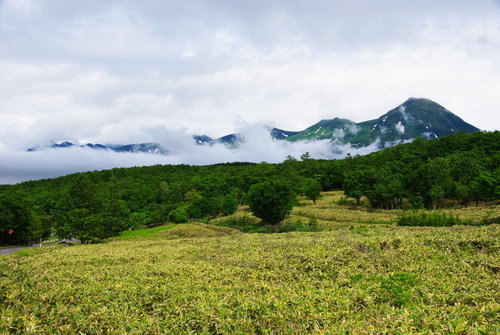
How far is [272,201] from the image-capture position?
44594mm

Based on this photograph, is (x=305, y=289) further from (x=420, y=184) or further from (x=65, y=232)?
(x=420, y=184)

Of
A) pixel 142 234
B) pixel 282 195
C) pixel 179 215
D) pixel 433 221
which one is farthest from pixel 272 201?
pixel 179 215

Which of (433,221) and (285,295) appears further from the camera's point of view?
(433,221)

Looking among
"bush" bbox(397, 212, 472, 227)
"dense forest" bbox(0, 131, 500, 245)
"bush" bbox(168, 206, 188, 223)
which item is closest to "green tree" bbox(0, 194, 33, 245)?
"dense forest" bbox(0, 131, 500, 245)

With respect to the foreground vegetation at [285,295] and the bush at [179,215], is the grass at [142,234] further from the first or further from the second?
the foreground vegetation at [285,295]

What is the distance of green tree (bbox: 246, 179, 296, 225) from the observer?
44678 millimetres

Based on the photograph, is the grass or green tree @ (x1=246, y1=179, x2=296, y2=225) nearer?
green tree @ (x1=246, y1=179, x2=296, y2=225)

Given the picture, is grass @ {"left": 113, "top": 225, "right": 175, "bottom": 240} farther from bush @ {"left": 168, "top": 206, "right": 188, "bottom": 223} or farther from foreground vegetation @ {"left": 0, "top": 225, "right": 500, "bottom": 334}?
foreground vegetation @ {"left": 0, "top": 225, "right": 500, "bottom": 334}

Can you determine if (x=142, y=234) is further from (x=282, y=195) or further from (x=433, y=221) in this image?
(x=433, y=221)

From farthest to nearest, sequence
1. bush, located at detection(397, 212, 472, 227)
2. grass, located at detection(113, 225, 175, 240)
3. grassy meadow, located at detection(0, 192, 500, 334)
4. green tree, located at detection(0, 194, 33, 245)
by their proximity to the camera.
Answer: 1. green tree, located at detection(0, 194, 33, 245)
2. grass, located at detection(113, 225, 175, 240)
3. bush, located at detection(397, 212, 472, 227)
4. grassy meadow, located at detection(0, 192, 500, 334)

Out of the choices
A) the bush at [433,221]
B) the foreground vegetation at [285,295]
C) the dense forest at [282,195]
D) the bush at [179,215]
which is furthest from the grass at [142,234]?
the foreground vegetation at [285,295]

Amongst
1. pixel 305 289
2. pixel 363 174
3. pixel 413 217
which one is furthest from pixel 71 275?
pixel 363 174

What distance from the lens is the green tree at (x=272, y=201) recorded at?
44.7 meters

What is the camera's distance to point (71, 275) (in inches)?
443
